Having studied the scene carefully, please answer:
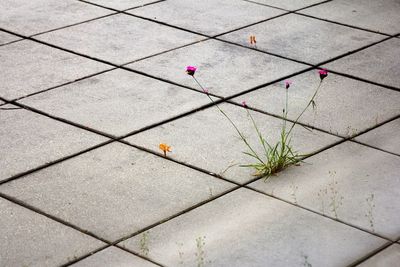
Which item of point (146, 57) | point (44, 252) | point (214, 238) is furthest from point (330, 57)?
point (44, 252)

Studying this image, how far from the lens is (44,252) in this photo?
454 cm

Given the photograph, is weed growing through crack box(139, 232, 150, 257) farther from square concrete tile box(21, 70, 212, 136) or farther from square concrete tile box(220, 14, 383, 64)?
square concrete tile box(220, 14, 383, 64)

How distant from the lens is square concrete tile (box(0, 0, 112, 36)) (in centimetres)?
801

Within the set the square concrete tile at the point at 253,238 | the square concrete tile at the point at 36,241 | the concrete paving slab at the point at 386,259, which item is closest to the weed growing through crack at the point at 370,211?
the square concrete tile at the point at 253,238

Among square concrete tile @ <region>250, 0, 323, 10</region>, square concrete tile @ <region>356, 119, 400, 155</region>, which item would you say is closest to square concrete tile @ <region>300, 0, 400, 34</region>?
square concrete tile @ <region>250, 0, 323, 10</region>

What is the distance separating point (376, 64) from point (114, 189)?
2940 mm

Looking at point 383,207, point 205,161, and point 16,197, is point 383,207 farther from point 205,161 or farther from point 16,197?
point 16,197

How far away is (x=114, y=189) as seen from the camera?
5191 mm

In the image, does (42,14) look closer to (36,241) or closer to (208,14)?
(208,14)

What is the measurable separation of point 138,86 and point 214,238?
2.29 meters

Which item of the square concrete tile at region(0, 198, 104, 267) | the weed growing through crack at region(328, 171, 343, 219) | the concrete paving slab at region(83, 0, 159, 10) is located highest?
the concrete paving slab at region(83, 0, 159, 10)

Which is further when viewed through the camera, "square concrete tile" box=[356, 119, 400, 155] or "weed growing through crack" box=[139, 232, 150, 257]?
"square concrete tile" box=[356, 119, 400, 155]

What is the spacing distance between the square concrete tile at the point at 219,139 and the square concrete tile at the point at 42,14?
2.49 metres

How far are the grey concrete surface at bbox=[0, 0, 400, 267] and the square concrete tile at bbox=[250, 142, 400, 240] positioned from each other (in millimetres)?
13
